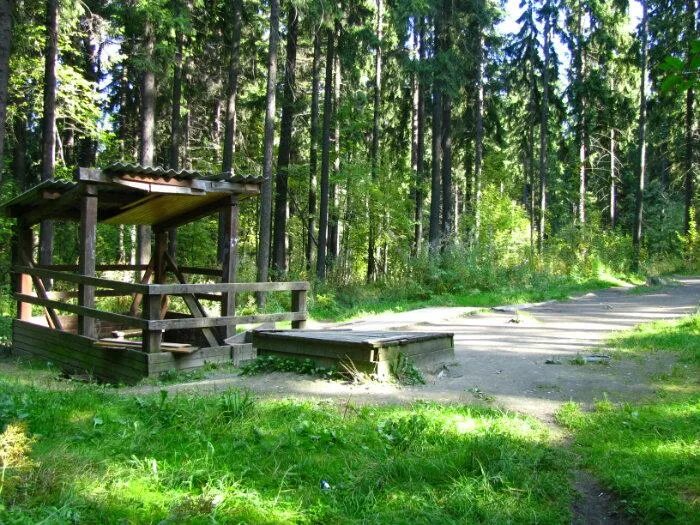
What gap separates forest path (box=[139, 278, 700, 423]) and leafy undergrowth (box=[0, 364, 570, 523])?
0.99 metres

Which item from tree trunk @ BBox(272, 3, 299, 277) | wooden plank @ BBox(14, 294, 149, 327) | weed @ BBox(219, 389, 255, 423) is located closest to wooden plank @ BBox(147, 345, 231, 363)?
wooden plank @ BBox(14, 294, 149, 327)

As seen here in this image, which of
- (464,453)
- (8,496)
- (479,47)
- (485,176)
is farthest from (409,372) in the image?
(485,176)

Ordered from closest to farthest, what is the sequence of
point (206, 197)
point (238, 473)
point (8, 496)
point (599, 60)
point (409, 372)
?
1. point (8, 496)
2. point (238, 473)
3. point (409, 372)
4. point (206, 197)
5. point (599, 60)

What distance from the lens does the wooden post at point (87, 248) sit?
9211 mm

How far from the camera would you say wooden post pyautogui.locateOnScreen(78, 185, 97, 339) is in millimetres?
9211

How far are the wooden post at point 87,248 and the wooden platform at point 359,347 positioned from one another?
340 cm

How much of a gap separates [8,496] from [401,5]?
21477 mm

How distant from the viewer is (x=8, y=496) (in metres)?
3.14

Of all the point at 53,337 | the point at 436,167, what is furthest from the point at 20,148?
the point at 436,167

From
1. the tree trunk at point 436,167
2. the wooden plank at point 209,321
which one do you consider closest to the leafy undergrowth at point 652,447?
the wooden plank at point 209,321

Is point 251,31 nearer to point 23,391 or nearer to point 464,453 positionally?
point 23,391

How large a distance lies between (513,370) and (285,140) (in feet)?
62.2

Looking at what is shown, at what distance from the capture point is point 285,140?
82.2ft

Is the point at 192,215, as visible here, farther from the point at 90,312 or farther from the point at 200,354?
the point at 200,354
